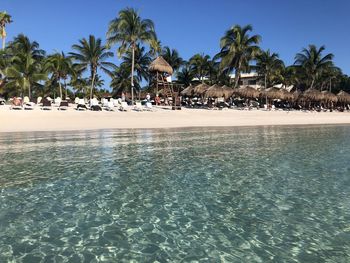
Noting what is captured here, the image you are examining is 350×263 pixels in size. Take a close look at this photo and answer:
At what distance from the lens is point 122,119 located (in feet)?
82.7

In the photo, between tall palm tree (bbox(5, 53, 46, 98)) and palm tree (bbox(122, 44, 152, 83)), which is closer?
tall palm tree (bbox(5, 53, 46, 98))

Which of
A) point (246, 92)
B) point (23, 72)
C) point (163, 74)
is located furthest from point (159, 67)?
point (23, 72)

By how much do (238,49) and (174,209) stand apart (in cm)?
3670

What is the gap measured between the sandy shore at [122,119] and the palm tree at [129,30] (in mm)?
8033

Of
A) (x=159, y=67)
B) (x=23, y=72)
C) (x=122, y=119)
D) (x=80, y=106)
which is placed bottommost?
(x=122, y=119)

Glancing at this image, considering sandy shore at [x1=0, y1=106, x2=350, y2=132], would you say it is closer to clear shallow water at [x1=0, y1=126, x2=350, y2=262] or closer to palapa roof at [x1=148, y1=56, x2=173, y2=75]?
palapa roof at [x1=148, y1=56, x2=173, y2=75]

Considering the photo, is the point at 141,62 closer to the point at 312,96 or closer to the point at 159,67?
the point at 159,67

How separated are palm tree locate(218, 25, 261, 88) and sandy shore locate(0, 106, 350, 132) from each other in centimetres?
874

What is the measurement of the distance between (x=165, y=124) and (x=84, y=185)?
17999mm

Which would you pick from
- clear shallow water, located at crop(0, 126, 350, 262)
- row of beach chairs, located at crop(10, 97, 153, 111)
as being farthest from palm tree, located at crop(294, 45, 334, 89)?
clear shallow water, located at crop(0, 126, 350, 262)

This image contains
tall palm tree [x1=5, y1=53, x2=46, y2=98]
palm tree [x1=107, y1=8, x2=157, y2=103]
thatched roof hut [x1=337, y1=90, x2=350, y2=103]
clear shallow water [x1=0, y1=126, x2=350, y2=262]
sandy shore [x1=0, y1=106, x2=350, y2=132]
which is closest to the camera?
clear shallow water [x1=0, y1=126, x2=350, y2=262]

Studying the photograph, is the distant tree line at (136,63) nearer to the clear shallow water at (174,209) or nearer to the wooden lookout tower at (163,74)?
the wooden lookout tower at (163,74)

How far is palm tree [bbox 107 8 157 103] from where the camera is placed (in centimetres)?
3469

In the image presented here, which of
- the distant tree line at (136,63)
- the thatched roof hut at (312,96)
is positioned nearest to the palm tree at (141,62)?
the distant tree line at (136,63)
